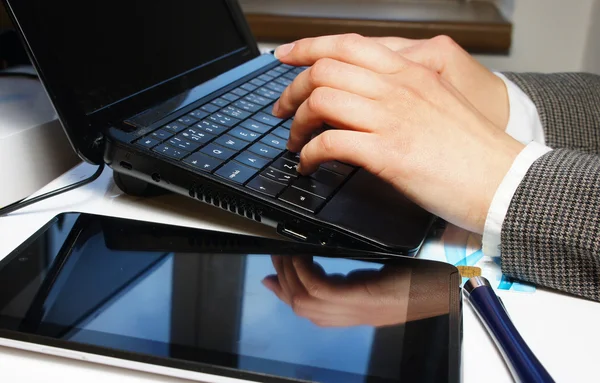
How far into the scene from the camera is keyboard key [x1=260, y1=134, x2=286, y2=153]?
474mm

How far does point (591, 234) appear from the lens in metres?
0.37

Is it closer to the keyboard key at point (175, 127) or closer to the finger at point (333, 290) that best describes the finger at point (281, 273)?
the finger at point (333, 290)

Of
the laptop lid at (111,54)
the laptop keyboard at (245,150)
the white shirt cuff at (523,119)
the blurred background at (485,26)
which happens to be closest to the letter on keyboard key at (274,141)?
the laptop keyboard at (245,150)

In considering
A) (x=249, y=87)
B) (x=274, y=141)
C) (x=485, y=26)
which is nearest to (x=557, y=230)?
(x=274, y=141)

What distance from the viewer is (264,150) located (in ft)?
1.51

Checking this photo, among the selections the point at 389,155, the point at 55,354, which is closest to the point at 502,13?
the point at 389,155

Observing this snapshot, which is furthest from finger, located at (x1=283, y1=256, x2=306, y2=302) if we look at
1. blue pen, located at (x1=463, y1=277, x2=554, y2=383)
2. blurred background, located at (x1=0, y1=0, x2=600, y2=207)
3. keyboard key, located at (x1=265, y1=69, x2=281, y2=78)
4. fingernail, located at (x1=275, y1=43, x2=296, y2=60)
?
blurred background, located at (x1=0, y1=0, x2=600, y2=207)

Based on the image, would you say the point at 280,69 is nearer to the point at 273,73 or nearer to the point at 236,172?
the point at 273,73

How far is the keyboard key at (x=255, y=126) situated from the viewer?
1.61 ft

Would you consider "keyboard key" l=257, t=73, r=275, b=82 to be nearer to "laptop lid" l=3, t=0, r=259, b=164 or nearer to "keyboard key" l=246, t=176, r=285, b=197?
"laptop lid" l=3, t=0, r=259, b=164

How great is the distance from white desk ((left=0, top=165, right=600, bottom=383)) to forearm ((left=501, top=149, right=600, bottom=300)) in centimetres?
1

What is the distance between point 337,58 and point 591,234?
229mm

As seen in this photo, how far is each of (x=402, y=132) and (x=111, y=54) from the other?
25 centimetres

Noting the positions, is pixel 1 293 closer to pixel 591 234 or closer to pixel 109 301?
pixel 109 301
